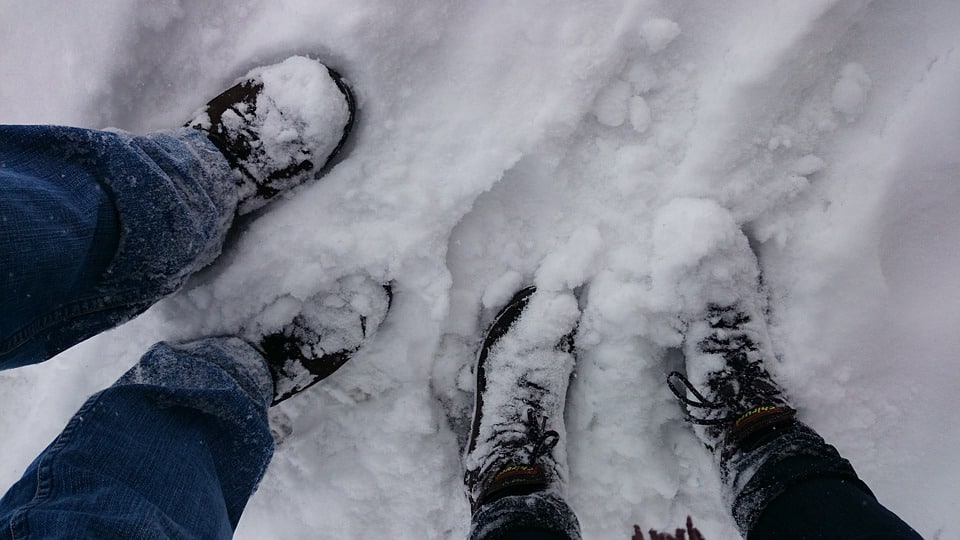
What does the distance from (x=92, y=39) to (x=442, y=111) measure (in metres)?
0.73

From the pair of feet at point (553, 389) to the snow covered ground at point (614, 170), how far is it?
0.20ft

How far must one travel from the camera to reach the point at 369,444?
4.48 ft

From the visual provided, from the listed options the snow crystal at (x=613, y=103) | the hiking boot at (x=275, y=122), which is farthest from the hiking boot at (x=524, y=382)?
the hiking boot at (x=275, y=122)

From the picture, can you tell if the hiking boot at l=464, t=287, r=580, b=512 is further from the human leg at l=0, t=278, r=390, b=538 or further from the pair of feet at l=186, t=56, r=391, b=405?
the human leg at l=0, t=278, r=390, b=538

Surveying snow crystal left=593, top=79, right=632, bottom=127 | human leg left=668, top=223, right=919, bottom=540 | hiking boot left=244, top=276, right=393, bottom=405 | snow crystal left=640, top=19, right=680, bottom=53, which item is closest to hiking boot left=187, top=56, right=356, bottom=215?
hiking boot left=244, top=276, right=393, bottom=405

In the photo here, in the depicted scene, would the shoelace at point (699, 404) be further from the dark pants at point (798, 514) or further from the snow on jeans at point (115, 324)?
the snow on jeans at point (115, 324)

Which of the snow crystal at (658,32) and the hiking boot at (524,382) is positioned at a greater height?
the snow crystal at (658,32)

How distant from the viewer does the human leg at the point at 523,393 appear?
1.24 metres

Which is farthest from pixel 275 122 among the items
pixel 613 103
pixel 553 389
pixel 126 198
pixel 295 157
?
pixel 553 389

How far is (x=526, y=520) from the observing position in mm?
1042

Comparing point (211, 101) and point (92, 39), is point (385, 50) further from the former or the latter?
point (92, 39)

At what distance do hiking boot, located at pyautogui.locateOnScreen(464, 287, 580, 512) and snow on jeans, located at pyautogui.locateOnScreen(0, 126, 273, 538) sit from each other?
1.55 feet

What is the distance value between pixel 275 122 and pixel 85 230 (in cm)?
49

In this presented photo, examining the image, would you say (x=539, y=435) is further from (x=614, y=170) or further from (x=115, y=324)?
(x=115, y=324)
